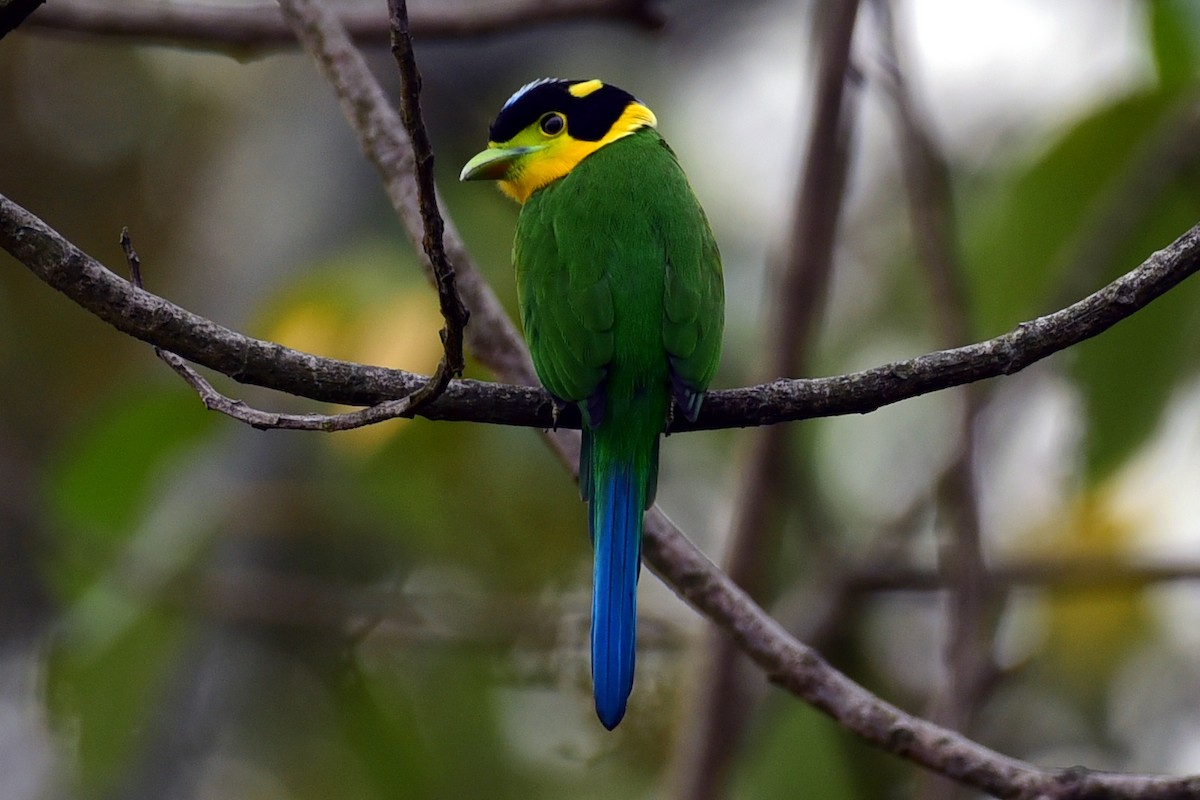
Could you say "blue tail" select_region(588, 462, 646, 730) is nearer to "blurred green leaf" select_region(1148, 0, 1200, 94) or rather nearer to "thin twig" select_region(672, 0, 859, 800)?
"thin twig" select_region(672, 0, 859, 800)

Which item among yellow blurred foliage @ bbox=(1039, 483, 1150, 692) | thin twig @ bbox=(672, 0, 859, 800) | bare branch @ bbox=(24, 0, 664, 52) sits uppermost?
bare branch @ bbox=(24, 0, 664, 52)

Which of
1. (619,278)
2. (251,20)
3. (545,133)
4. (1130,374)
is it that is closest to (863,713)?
(619,278)

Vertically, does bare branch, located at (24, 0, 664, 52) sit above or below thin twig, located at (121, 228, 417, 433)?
above

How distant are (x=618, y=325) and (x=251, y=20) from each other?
6.23ft

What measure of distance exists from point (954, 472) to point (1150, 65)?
1.43 meters

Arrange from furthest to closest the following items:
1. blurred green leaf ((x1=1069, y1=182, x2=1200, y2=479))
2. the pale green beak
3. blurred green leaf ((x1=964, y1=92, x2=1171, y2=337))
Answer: blurred green leaf ((x1=964, y1=92, x2=1171, y2=337)) < blurred green leaf ((x1=1069, y1=182, x2=1200, y2=479)) < the pale green beak

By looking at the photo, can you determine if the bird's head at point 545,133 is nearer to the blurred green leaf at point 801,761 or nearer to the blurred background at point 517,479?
the blurred background at point 517,479

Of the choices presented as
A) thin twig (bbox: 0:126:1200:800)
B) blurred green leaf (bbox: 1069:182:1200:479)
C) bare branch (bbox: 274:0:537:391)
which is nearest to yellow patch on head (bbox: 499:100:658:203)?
bare branch (bbox: 274:0:537:391)

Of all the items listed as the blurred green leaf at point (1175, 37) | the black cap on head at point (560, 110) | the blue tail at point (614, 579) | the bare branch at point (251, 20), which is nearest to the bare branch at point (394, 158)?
the black cap on head at point (560, 110)

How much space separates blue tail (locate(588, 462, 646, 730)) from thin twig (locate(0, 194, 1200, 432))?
379 mm

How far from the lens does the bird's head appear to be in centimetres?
346

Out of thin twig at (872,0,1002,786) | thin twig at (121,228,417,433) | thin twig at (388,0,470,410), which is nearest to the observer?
thin twig at (388,0,470,410)

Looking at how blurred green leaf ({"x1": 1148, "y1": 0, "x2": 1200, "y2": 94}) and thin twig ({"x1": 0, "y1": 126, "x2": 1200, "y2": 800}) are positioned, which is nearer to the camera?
thin twig ({"x1": 0, "y1": 126, "x2": 1200, "y2": 800})

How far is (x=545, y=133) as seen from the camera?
3.53 meters
